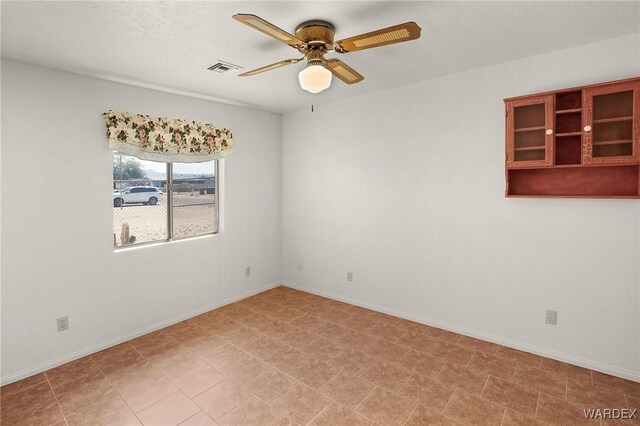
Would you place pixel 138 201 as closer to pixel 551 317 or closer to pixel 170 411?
pixel 170 411

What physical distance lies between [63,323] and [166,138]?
2034mm

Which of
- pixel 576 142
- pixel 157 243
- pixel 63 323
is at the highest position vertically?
pixel 576 142

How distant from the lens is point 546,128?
280cm

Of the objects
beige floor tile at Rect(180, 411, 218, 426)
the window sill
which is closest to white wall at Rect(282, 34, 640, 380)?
the window sill

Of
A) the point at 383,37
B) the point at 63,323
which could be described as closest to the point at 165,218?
the point at 63,323

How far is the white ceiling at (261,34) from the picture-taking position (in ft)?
6.73

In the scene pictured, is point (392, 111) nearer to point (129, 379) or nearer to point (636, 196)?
point (636, 196)

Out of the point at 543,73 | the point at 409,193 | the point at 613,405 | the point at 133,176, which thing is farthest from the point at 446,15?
the point at 133,176

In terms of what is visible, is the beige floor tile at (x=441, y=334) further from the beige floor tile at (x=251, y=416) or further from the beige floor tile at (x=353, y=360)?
the beige floor tile at (x=251, y=416)

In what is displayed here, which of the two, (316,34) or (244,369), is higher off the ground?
(316,34)

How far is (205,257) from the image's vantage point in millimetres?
4172

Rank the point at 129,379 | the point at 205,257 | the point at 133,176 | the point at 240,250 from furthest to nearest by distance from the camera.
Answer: the point at 240,250
the point at 205,257
the point at 133,176
the point at 129,379

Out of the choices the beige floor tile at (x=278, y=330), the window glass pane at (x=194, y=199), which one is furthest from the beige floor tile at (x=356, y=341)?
the window glass pane at (x=194, y=199)

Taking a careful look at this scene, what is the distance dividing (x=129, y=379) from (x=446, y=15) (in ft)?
11.7
